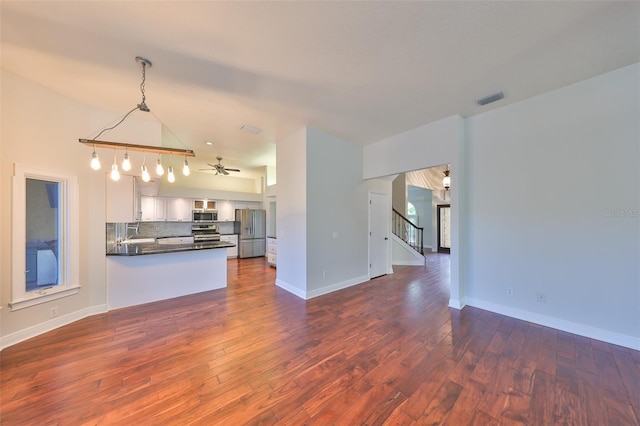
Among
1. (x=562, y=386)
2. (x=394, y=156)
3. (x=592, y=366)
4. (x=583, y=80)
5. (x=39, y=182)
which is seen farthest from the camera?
(x=394, y=156)

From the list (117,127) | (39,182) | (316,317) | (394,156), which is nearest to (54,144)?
(39,182)

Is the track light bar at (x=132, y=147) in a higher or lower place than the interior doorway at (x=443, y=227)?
higher

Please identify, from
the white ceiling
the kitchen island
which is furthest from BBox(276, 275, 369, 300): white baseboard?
the white ceiling

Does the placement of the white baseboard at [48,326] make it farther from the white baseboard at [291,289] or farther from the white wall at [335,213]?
the white wall at [335,213]

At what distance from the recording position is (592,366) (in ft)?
7.34

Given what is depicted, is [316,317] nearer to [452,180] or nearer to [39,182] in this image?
[452,180]

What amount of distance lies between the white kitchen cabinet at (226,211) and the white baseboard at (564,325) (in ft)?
25.2

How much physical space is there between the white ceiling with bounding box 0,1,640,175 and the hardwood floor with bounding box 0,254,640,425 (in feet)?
10.4

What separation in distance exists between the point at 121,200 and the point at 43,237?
0.99 m

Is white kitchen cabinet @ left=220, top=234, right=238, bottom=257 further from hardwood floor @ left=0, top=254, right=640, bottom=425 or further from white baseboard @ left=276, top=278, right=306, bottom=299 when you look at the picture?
hardwood floor @ left=0, top=254, right=640, bottom=425

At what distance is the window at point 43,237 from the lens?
2.70 m

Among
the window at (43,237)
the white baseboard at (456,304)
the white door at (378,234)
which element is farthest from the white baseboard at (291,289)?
the window at (43,237)

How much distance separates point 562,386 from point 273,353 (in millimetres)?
2701

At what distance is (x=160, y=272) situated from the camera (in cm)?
403
